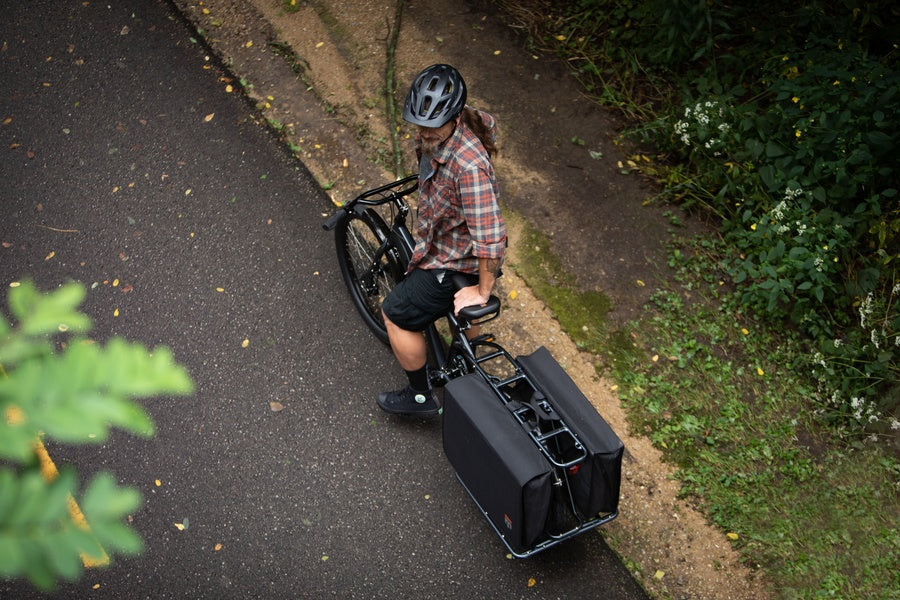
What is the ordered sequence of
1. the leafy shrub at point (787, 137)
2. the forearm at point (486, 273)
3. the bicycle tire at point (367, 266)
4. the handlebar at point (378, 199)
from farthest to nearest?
1. the leafy shrub at point (787, 137)
2. the bicycle tire at point (367, 266)
3. the handlebar at point (378, 199)
4. the forearm at point (486, 273)

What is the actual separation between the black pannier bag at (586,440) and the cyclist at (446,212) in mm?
505

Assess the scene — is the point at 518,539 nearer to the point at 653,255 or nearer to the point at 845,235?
the point at 653,255

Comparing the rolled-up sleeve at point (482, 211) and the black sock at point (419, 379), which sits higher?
the rolled-up sleeve at point (482, 211)

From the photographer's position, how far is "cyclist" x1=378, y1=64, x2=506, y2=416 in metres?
3.52

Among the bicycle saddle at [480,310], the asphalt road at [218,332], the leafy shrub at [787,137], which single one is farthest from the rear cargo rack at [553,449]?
the leafy shrub at [787,137]

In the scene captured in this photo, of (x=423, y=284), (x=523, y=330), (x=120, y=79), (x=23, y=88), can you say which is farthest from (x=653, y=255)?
(x=23, y=88)

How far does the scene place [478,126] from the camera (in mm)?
3750

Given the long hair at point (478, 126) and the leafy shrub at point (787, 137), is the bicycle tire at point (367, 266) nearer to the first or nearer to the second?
the long hair at point (478, 126)

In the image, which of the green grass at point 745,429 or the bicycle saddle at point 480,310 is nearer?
the bicycle saddle at point 480,310

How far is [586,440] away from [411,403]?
4.63 ft

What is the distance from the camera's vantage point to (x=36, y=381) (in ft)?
3.97

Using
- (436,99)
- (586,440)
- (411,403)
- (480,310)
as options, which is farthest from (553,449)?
(436,99)

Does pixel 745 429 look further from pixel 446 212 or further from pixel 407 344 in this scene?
pixel 446 212

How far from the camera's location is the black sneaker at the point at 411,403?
468 centimetres
